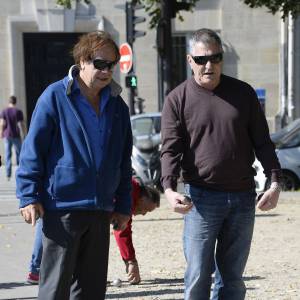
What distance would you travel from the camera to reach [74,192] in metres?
4.66

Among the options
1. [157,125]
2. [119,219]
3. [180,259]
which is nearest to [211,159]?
[119,219]

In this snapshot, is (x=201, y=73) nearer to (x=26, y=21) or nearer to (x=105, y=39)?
(x=105, y=39)

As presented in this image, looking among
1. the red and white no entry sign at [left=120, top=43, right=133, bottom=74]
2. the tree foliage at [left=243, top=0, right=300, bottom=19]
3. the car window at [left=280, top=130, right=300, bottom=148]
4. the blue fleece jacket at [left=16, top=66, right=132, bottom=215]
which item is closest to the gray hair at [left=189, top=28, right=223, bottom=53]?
the blue fleece jacket at [left=16, top=66, right=132, bottom=215]

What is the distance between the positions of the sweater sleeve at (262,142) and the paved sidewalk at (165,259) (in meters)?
2.12

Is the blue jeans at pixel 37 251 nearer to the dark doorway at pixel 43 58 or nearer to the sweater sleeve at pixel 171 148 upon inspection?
→ the sweater sleeve at pixel 171 148

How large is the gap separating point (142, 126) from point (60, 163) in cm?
1315

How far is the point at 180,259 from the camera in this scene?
8906 mm

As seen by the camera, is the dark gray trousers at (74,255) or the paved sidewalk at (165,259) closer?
the dark gray trousers at (74,255)

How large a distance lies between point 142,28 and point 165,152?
2240cm

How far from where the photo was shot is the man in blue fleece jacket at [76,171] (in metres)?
4.66

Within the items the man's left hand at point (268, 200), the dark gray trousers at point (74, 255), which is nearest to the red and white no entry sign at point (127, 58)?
the man's left hand at point (268, 200)

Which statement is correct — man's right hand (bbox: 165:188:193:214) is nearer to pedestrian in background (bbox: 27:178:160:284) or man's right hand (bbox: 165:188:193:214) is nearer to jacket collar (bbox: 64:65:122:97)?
jacket collar (bbox: 64:65:122:97)

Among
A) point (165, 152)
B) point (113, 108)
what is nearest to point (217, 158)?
point (165, 152)

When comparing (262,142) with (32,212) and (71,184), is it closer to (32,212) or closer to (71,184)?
(71,184)
